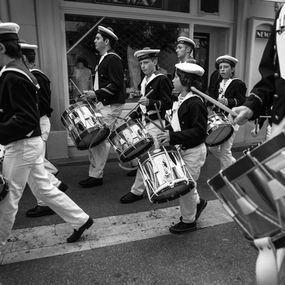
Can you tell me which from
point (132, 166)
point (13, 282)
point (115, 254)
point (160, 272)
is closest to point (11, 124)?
point (13, 282)

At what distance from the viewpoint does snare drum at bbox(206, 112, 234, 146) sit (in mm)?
4086

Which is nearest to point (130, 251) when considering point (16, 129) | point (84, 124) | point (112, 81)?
point (16, 129)

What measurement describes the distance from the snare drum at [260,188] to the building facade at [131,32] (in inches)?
150

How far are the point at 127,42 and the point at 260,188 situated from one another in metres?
A: 5.70

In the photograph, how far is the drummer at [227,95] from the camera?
4.44 metres

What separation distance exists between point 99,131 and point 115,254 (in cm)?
147

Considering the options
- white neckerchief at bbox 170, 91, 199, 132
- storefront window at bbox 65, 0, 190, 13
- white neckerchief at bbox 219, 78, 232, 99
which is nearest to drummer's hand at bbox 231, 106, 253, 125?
white neckerchief at bbox 170, 91, 199, 132

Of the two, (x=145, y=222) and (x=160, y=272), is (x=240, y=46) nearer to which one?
(x=145, y=222)

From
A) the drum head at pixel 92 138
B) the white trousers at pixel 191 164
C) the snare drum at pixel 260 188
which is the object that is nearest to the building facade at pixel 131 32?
the drum head at pixel 92 138

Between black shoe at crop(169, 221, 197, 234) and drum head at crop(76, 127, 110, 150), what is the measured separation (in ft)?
4.46

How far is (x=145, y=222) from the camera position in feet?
11.3

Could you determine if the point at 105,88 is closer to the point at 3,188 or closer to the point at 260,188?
the point at 3,188

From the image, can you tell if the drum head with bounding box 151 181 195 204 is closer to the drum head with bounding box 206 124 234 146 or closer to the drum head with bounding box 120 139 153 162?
the drum head with bounding box 120 139 153 162

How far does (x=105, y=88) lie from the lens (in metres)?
4.34
